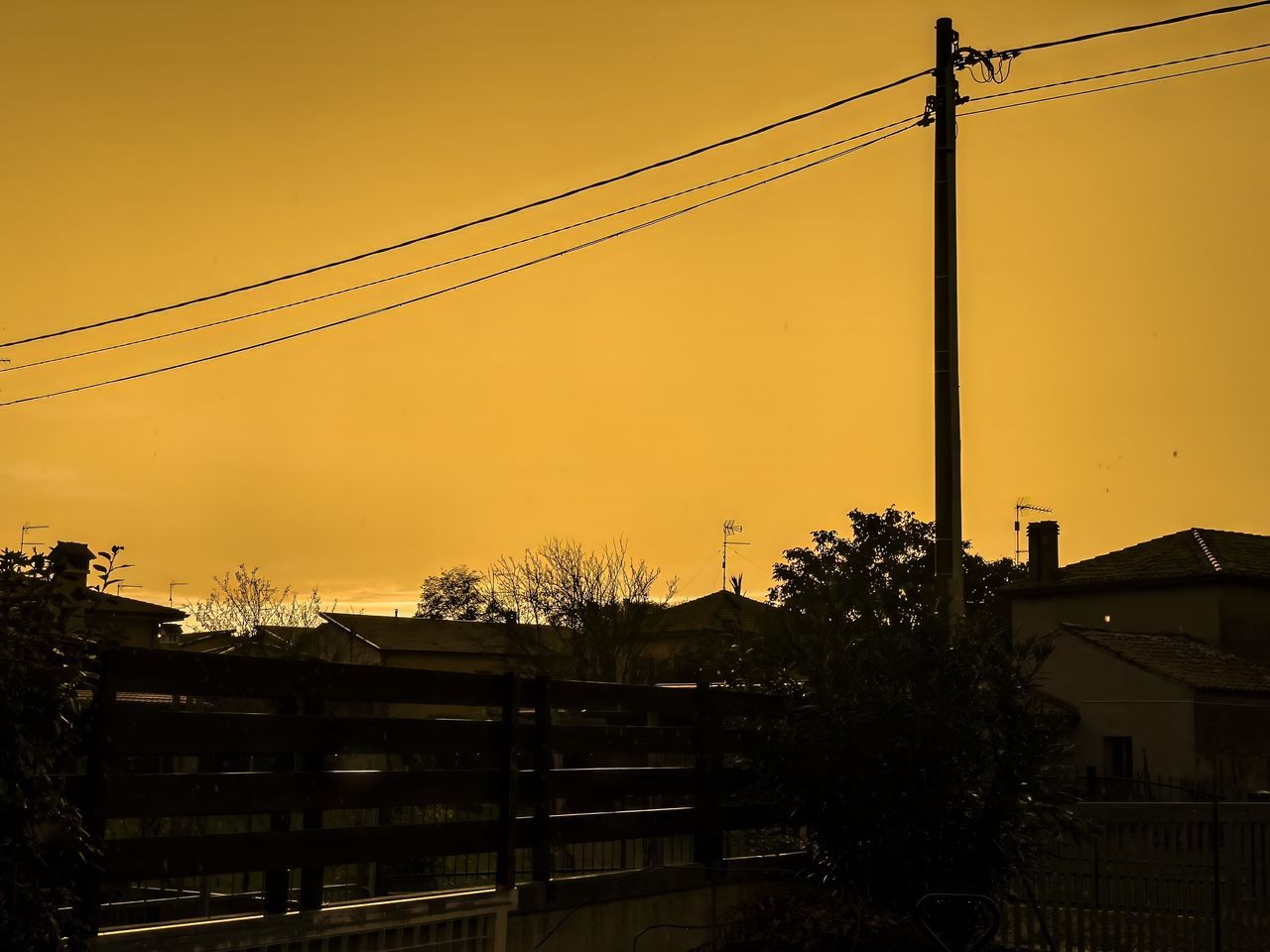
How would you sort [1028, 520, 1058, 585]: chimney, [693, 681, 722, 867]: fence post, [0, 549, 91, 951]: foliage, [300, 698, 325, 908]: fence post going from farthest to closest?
[1028, 520, 1058, 585]: chimney
[693, 681, 722, 867]: fence post
[300, 698, 325, 908]: fence post
[0, 549, 91, 951]: foliage

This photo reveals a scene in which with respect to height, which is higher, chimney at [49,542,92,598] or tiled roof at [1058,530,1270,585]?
tiled roof at [1058,530,1270,585]

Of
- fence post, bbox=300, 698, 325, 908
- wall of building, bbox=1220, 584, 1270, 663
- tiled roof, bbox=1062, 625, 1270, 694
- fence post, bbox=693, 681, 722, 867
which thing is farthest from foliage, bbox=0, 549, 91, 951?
wall of building, bbox=1220, 584, 1270, 663

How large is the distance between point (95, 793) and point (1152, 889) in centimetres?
1075

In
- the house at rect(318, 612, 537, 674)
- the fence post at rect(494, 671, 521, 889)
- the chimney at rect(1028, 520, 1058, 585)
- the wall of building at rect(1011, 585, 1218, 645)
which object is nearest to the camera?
the fence post at rect(494, 671, 521, 889)

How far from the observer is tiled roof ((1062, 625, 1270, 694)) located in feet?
134

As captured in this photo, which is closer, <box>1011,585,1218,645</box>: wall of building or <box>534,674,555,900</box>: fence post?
<box>534,674,555,900</box>: fence post

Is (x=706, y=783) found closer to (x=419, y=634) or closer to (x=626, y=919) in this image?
(x=626, y=919)

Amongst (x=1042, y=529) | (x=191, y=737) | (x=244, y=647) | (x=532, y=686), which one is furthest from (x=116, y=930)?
(x=1042, y=529)

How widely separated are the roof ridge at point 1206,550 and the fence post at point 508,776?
44.6 metres

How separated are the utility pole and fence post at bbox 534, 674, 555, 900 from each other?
4.21 meters

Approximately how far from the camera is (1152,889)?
13.5m

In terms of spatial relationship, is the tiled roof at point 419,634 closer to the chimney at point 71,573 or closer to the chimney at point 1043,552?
the chimney at point 1043,552

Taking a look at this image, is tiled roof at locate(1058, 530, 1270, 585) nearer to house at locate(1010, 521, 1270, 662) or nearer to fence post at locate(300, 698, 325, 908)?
house at locate(1010, 521, 1270, 662)

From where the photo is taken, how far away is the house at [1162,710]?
40.0 meters
